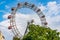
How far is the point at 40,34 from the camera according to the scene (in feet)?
244

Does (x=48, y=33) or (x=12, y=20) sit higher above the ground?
(x=12, y=20)

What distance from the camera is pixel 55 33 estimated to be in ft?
249

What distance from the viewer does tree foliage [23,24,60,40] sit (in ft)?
237

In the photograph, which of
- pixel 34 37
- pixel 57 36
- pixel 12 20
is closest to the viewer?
pixel 34 37

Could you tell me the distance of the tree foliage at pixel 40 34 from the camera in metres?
72.4

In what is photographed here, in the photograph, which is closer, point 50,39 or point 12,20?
point 50,39

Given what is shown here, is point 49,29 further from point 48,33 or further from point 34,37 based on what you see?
point 34,37

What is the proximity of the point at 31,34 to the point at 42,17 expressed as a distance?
16.1 metres

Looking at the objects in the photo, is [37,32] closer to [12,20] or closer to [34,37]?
[34,37]

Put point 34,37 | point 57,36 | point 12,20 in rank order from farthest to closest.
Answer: point 12,20
point 57,36
point 34,37

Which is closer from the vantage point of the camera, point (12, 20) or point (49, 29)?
point (49, 29)

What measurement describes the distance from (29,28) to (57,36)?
21.7 ft

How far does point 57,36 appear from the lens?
252 ft

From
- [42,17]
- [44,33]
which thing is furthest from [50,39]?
[42,17]
